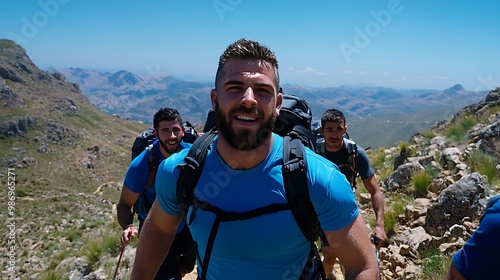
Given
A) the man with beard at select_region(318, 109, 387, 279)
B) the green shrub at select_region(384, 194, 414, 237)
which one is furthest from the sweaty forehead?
the green shrub at select_region(384, 194, 414, 237)

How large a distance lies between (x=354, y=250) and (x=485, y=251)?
2.29 feet

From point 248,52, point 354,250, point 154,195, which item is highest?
point 248,52

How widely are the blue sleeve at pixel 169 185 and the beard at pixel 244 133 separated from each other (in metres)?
0.42

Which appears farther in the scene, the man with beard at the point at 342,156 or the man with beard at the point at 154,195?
the man with beard at the point at 342,156

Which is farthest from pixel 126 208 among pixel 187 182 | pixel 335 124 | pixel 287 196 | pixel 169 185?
pixel 335 124

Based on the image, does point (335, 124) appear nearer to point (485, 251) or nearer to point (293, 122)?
point (293, 122)

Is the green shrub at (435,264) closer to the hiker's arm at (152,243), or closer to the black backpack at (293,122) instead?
the black backpack at (293,122)

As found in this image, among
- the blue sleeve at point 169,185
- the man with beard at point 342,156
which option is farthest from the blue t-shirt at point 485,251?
the man with beard at point 342,156

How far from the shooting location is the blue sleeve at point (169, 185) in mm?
2316

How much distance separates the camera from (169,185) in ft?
7.61

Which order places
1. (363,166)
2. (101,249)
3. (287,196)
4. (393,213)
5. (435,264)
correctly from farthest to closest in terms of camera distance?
1. (101,249)
2. (393,213)
3. (363,166)
4. (435,264)
5. (287,196)

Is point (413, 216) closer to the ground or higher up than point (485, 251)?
closer to the ground

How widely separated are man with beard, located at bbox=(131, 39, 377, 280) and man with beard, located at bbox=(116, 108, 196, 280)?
76.7 inches

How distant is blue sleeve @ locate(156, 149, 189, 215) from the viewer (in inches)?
91.2
